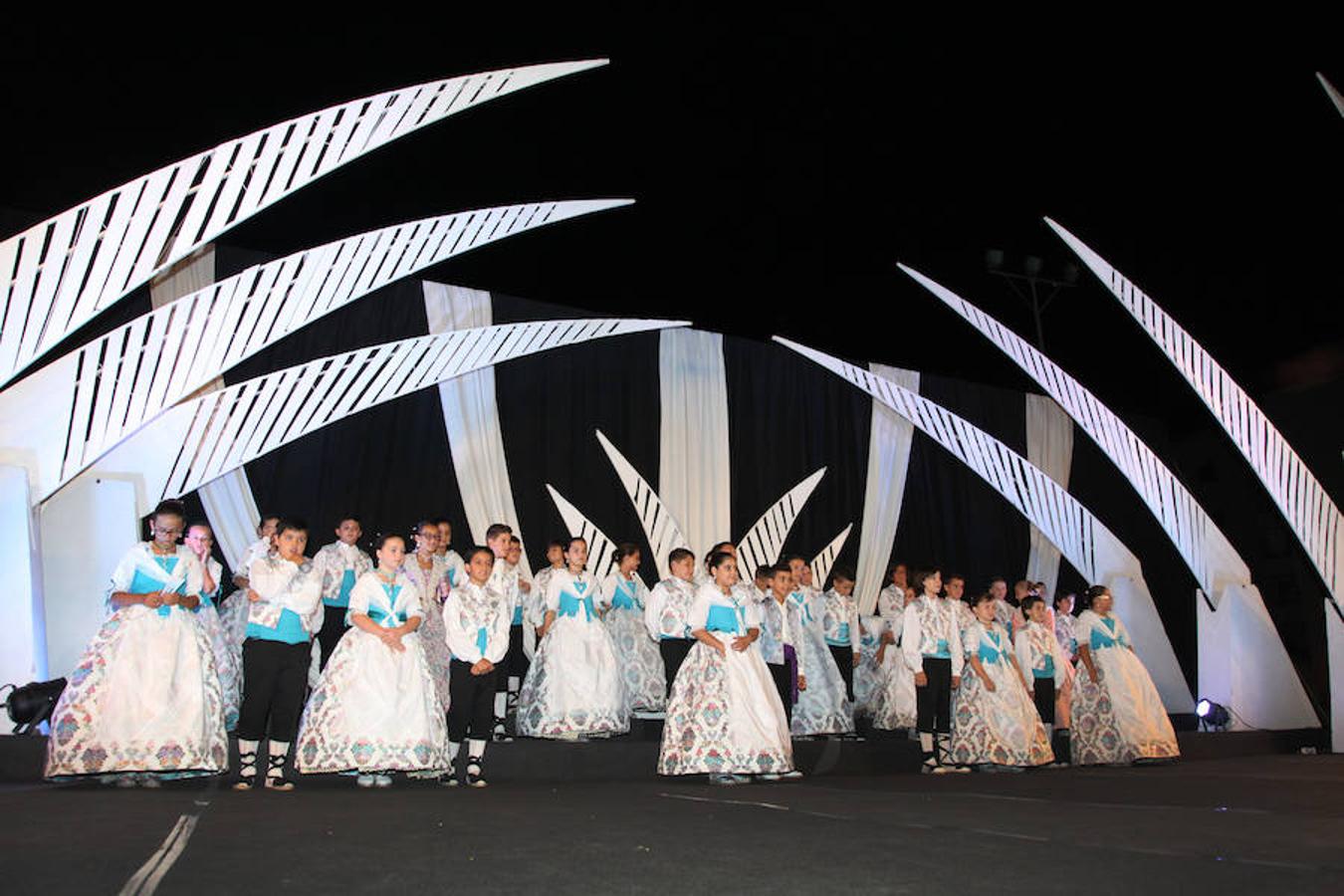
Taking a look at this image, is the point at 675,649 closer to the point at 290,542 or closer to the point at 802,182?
the point at 290,542

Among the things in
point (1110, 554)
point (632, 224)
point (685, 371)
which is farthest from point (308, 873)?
point (1110, 554)

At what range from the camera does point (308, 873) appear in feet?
8.69

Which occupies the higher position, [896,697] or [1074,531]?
[1074,531]

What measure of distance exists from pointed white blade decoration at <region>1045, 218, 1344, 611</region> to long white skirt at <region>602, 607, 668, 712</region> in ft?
14.3

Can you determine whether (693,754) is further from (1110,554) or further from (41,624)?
(1110,554)

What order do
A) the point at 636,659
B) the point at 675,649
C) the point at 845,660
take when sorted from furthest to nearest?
the point at 845,660
the point at 636,659
the point at 675,649

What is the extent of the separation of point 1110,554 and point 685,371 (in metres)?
4.22

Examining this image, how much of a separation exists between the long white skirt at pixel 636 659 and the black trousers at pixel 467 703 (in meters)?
2.46

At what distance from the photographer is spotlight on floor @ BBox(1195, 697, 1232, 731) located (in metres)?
9.84

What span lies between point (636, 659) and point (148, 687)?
397 cm

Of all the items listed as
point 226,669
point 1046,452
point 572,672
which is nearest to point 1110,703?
point 572,672

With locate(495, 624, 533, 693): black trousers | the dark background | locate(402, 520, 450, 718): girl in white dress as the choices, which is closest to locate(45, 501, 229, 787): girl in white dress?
locate(402, 520, 450, 718): girl in white dress

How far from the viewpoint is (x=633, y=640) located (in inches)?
339

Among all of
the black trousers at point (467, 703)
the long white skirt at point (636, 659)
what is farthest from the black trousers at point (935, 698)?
the black trousers at point (467, 703)
